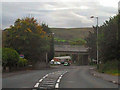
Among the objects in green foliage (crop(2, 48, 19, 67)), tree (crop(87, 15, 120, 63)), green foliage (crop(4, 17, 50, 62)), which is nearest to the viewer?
green foliage (crop(2, 48, 19, 67))

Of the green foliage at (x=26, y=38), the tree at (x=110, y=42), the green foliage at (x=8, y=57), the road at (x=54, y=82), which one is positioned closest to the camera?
the road at (x=54, y=82)

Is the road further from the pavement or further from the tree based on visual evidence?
the tree

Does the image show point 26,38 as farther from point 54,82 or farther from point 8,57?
point 54,82

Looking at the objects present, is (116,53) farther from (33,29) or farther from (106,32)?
(33,29)

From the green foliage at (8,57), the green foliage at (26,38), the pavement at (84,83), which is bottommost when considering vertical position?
the pavement at (84,83)

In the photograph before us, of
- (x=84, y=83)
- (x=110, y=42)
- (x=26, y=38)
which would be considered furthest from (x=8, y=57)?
(x=84, y=83)

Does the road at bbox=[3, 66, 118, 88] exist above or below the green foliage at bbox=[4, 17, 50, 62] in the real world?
below

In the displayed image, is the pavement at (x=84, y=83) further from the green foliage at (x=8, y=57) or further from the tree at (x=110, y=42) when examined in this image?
the green foliage at (x=8, y=57)

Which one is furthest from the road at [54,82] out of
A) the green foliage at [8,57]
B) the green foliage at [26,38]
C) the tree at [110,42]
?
the green foliage at [26,38]

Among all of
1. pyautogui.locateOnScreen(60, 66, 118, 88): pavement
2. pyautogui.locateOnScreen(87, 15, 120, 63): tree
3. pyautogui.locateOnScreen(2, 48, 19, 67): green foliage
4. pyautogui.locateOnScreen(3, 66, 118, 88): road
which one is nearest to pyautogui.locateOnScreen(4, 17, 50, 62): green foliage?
pyautogui.locateOnScreen(2, 48, 19, 67): green foliage

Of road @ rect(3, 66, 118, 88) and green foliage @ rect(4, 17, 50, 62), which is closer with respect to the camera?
road @ rect(3, 66, 118, 88)

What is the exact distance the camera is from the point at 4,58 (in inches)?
1167

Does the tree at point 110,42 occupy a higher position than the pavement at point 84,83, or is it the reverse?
the tree at point 110,42

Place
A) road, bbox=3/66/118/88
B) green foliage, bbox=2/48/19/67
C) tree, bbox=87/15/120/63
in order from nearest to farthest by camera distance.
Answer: road, bbox=3/66/118/88 → green foliage, bbox=2/48/19/67 → tree, bbox=87/15/120/63
